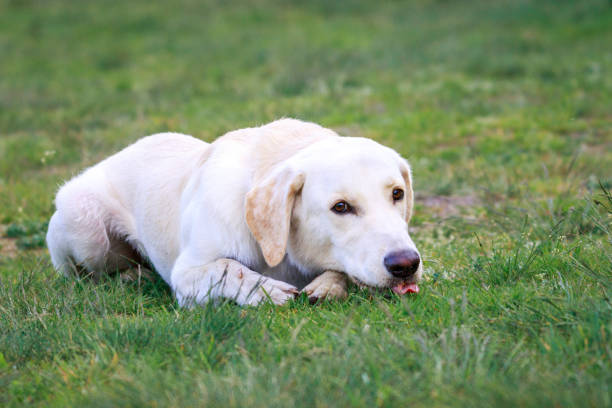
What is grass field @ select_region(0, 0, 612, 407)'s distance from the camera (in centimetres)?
237

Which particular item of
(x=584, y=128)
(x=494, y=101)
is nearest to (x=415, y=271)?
(x=584, y=128)

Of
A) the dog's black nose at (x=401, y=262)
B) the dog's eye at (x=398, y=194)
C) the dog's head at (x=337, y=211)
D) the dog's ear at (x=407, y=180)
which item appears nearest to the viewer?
the dog's black nose at (x=401, y=262)

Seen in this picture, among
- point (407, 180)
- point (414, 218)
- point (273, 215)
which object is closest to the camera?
point (273, 215)

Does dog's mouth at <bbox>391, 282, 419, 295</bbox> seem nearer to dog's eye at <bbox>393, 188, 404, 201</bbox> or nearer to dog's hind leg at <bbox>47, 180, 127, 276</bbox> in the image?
dog's eye at <bbox>393, 188, 404, 201</bbox>

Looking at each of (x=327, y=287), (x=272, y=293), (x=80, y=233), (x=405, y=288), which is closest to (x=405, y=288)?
(x=405, y=288)

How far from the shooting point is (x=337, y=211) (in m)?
3.33

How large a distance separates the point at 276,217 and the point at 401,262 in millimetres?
704

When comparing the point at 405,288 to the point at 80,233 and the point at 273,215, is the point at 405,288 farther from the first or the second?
the point at 80,233

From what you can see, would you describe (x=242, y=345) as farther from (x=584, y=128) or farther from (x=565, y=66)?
(x=565, y=66)

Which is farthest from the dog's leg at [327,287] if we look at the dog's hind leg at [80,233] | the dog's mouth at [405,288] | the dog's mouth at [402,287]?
the dog's hind leg at [80,233]

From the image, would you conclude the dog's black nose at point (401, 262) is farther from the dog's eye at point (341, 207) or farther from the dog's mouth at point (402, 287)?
the dog's eye at point (341, 207)

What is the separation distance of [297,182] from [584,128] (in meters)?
5.31

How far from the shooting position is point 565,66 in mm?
10516

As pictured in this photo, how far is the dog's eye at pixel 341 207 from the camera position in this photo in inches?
130
